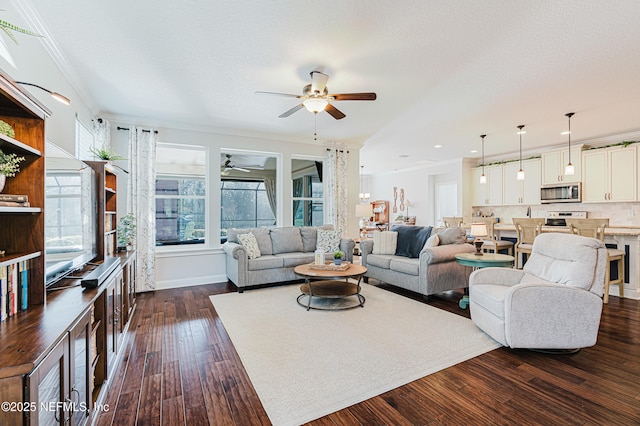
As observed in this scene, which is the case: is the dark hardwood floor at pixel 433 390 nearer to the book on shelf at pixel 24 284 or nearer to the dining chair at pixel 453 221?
the book on shelf at pixel 24 284

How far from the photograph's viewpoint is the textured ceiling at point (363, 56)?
2.24m

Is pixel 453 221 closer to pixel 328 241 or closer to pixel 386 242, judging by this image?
pixel 386 242

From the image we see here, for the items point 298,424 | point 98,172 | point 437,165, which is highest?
point 437,165

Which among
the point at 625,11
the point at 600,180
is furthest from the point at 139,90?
the point at 600,180

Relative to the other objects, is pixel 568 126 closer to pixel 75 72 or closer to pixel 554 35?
pixel 554 35

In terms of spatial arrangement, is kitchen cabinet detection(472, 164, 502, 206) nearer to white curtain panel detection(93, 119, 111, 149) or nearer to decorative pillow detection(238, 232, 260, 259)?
decorative pillow detection(238, 232, 260, 259)

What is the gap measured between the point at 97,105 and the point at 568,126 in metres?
7.17

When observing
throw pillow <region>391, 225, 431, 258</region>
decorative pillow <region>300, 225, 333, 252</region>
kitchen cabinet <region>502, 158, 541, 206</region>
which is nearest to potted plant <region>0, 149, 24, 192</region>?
decorative pillow <region>300, 225, 333, 252</region>

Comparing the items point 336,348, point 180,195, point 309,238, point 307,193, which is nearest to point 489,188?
point 307,193

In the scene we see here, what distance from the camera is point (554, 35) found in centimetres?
252

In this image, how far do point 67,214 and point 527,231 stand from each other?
604cm

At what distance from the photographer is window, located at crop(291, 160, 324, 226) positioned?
20.6 feet

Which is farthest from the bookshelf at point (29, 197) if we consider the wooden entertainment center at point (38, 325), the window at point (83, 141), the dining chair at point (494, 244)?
the dining chair at point (494, 244)

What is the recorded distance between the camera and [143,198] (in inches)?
186
